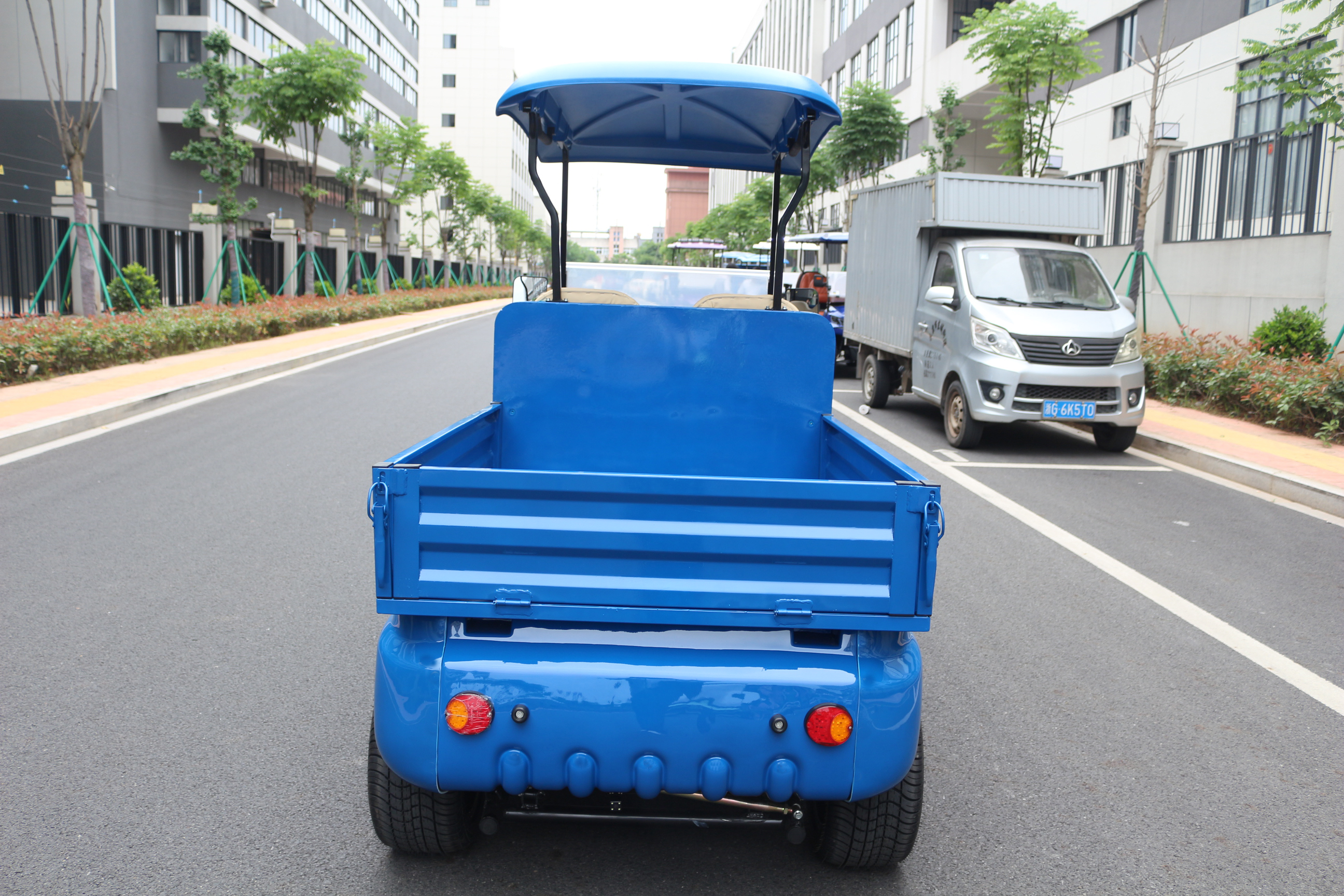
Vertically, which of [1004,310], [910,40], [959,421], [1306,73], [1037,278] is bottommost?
[959,421]

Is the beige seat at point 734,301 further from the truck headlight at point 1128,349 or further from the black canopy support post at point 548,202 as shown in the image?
the truck headlight at point 1128,349

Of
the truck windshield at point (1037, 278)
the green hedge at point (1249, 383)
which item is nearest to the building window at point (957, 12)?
the green hedge at point (1249, 383)

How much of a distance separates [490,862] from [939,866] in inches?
49.0

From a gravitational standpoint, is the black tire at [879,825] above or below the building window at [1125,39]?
below

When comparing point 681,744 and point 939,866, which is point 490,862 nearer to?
point 681,744

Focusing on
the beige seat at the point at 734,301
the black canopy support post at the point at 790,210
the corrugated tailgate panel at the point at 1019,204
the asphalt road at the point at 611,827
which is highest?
the corrugated tailgate panel at the point at 1019,204

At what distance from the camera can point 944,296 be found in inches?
435

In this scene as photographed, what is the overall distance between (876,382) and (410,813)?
1133 centimetres

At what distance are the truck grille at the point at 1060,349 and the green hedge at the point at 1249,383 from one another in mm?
2451

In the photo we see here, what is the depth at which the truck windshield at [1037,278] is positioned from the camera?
1077 centimetres

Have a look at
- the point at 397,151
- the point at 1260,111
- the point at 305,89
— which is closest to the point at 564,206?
the point at 1260,111

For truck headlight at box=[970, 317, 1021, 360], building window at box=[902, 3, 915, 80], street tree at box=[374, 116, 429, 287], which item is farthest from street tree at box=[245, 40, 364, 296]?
truck headlight at box=[970, 317, 1021, 360]

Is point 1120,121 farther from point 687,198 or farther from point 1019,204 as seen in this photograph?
point 687,198

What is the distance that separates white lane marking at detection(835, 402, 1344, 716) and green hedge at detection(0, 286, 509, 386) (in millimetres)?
10319
